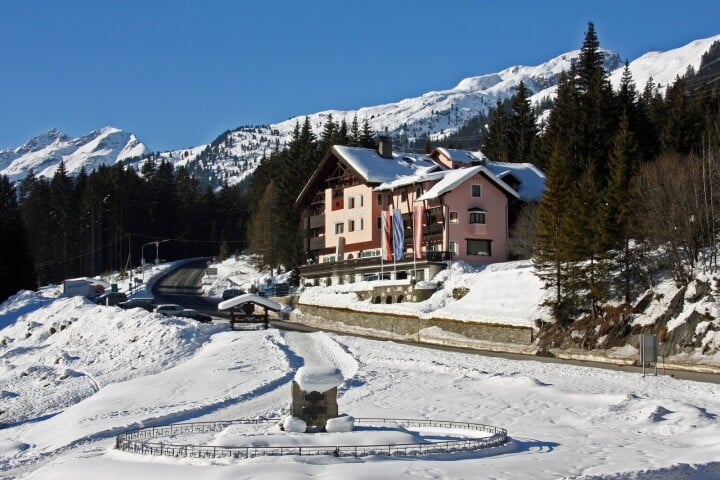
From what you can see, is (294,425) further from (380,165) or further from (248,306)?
(380,165)

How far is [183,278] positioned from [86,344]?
2422 inches

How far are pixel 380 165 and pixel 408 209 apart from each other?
31.1ft

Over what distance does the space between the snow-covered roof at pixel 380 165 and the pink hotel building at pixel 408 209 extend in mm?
103

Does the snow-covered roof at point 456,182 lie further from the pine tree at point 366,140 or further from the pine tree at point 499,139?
the pine tree at point 366,140

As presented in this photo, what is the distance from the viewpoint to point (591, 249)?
46.3 meters

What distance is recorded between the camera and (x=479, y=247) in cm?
6850

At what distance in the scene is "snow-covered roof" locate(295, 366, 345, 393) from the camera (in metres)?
22.0

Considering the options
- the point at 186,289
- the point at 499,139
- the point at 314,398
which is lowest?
the point at 314,398

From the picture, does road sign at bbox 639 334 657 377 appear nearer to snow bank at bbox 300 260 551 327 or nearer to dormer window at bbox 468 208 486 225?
snow bank at bbox 300 260 551 327

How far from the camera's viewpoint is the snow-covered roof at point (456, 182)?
66562 millimetres

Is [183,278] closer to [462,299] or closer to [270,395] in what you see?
[462,299]

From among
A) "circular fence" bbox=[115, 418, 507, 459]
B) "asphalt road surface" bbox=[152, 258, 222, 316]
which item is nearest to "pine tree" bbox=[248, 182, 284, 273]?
"asphalt road surface" bbox=[152, 258, 222, 316]

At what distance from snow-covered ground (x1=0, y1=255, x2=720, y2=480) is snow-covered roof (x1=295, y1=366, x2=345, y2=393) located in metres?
1.49

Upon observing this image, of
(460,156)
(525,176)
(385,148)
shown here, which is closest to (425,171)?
(385,148)
